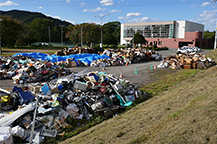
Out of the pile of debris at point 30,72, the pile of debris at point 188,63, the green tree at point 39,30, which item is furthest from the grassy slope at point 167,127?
the green tree at point 39,30

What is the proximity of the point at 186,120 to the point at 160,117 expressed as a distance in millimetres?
1029

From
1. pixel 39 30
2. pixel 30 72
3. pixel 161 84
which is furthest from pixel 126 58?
pixel 39 30

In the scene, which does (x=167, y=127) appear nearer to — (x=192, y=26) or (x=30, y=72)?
(x=30, y=72)

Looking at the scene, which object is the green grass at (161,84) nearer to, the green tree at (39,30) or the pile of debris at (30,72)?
the pile of debris at (30,72)

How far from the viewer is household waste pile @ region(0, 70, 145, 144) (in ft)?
21.2

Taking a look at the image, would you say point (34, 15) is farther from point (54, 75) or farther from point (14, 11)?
point (54, 75)

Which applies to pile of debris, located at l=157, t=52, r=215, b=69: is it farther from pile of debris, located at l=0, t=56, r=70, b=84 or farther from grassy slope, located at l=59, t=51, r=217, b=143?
grassy slope, located at l=59, t=51, r=217, b=143

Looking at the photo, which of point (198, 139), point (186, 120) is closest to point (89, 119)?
point (186, 120)

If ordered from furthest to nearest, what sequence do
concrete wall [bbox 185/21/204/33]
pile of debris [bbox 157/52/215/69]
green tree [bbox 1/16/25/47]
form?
concrete wall [bbox 185/21/204/33] → green tree [bbox 1/16/25/47] → pile of debris [bbox 157/52/215/69]

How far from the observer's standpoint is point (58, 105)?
25.9 feet

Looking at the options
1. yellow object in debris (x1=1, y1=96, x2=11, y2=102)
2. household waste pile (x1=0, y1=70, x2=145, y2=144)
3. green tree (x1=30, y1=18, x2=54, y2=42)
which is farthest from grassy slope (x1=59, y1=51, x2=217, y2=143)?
green tree (x1=30, y1=18, x2=54, y2=42)

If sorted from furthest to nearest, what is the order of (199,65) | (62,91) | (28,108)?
(199,65), (62,91), (28,108)

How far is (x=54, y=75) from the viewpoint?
14.8 metres

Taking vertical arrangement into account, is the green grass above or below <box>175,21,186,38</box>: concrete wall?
below
